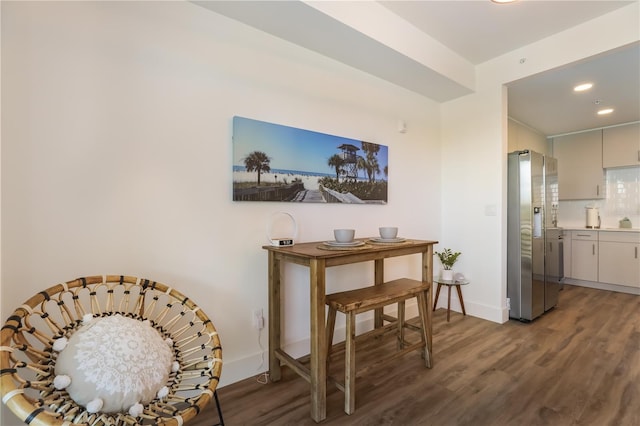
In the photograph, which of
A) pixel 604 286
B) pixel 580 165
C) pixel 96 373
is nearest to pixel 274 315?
pixel 96 373

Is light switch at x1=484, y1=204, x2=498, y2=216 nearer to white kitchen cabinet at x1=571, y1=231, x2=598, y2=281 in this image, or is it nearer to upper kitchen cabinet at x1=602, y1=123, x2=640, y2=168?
white kitchen cabinet at x1=571, y1=231, x2=598, y2=281

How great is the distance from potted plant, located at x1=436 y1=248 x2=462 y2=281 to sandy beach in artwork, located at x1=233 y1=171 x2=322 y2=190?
1754 mm

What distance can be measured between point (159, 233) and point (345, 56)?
1892 millimetres

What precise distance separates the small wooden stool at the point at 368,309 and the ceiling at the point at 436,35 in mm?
1764

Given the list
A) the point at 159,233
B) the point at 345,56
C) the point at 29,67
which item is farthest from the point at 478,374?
the point at 29,67

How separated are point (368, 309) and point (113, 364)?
124 cm

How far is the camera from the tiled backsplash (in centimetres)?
449

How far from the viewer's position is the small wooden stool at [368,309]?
1.67 metres

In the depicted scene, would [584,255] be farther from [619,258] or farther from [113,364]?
[113,364]

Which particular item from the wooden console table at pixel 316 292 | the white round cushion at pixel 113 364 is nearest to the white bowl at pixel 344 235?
the wooden console table at pixel 316 292

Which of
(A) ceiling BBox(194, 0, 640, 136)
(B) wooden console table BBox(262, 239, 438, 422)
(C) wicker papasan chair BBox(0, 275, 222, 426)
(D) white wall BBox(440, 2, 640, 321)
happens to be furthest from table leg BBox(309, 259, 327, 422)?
(D) white wall BBox(440, 2, 640, 321)

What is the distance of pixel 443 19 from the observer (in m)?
2.36

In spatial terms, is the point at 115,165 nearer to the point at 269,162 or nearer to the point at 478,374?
the point at 269,162

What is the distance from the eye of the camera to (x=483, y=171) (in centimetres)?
314
